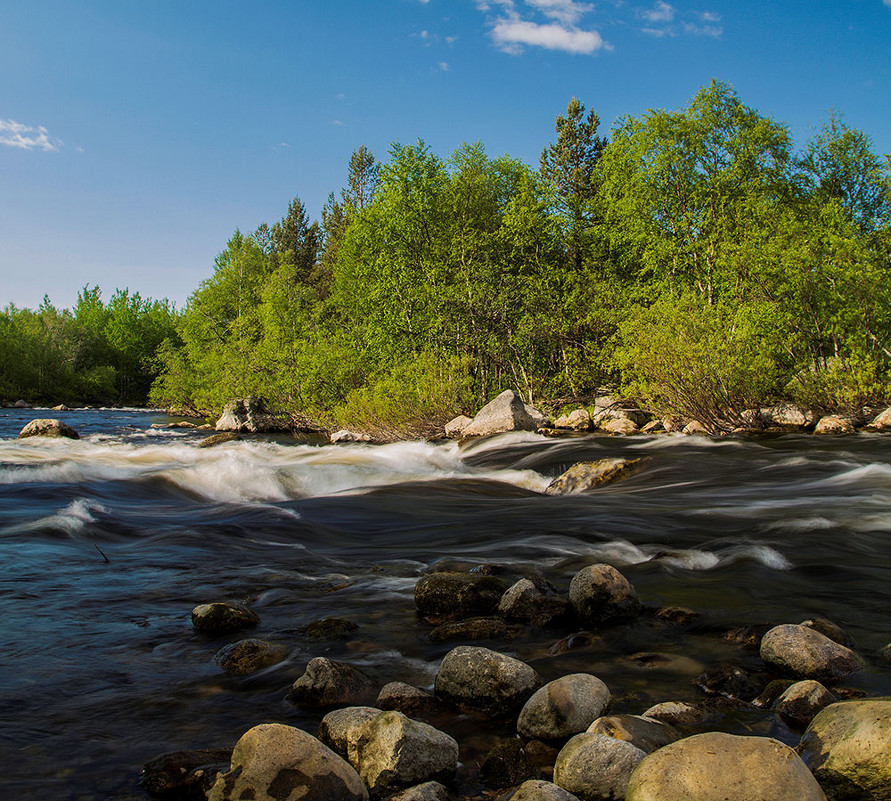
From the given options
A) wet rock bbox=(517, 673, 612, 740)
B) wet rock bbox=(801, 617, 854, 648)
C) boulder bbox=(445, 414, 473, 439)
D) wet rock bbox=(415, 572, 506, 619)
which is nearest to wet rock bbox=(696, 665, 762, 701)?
wet rock bbox=(517, 673, 612, 740)

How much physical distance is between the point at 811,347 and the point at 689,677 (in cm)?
2274

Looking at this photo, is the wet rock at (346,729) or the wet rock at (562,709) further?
the wet rock at (562,709)

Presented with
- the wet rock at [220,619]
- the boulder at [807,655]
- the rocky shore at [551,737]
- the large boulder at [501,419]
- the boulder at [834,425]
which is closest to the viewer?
the rocky shore at [551,737]

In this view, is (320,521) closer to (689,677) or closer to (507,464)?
(689,677)

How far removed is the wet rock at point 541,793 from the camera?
2.48 m

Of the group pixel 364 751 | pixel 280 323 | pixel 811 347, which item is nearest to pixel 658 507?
pixel 364 751

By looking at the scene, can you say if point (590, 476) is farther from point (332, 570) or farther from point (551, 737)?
point (551, 737)

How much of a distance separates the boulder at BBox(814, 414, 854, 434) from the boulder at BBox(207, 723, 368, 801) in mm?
19257

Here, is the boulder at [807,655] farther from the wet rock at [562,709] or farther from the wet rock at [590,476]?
the wet rock at [590,476]

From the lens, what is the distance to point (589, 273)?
3266 cm

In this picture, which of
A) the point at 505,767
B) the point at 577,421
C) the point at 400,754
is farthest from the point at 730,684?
the point at 577,421

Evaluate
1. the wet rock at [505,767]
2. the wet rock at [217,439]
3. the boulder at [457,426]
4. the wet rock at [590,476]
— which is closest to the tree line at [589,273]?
the boulder at [457,426]

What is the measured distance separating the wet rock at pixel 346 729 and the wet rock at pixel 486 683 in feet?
1.96

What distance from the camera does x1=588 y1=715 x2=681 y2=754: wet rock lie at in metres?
2.88
